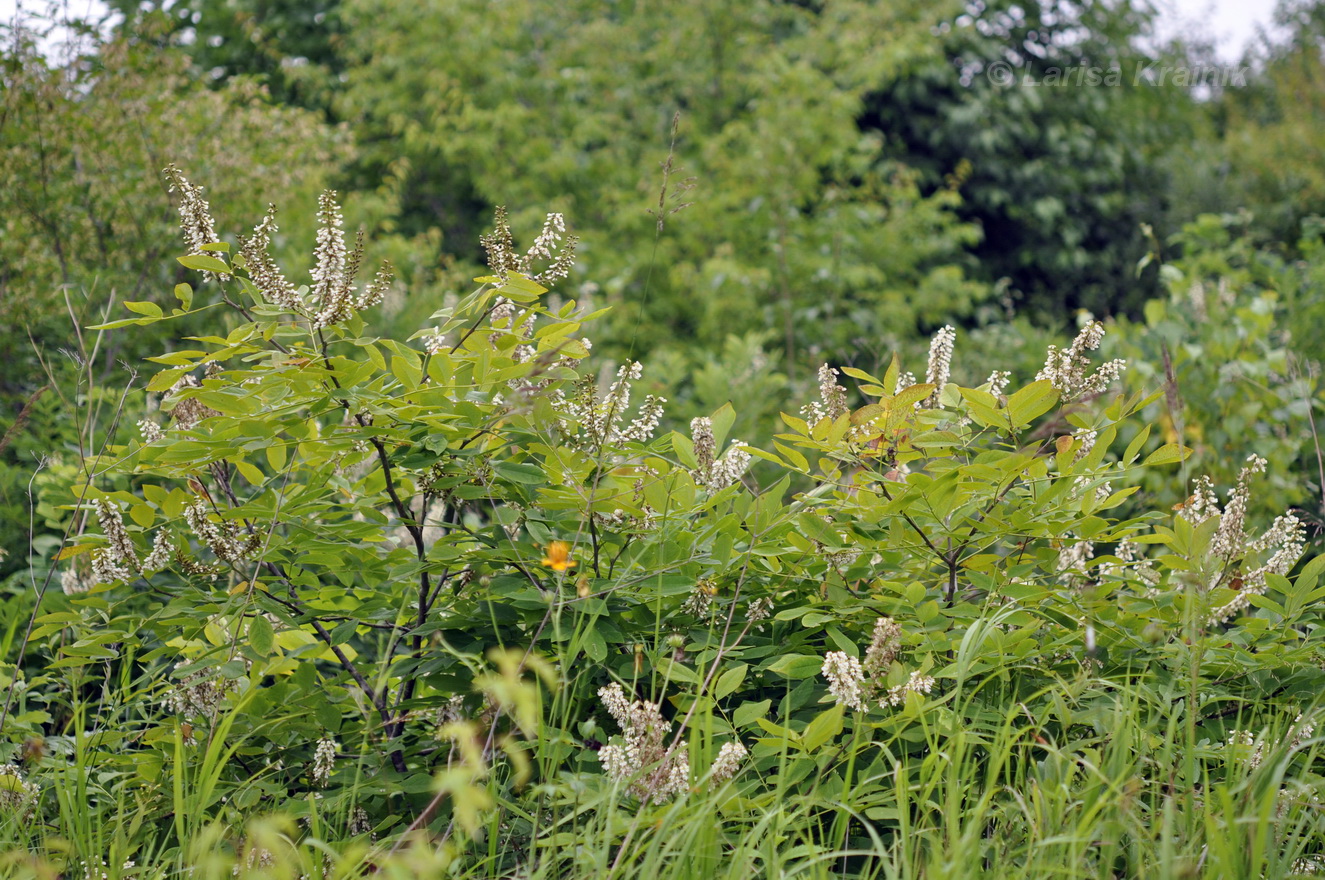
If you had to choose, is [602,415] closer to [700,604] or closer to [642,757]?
[700,604]

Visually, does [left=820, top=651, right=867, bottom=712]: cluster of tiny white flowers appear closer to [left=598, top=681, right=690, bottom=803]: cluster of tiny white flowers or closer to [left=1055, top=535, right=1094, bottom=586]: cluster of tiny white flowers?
[left=598, top=681, right=690, bottom=803]: cluster of tiny white flowers

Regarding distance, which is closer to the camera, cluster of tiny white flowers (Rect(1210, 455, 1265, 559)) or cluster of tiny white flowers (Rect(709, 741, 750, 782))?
cluster of tiny white flowers (Rect(709, 741, 750, 782))

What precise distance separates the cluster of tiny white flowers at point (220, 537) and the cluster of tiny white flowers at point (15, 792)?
591 millimetres

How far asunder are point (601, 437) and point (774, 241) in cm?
654

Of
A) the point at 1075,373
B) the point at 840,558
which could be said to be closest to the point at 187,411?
the point at 840,558

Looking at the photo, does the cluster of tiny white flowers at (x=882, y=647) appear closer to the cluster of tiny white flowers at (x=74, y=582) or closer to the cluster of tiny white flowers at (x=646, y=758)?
the cluster of tiny white flowers at (x=646, y=758)

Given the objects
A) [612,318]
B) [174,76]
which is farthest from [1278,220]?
[174,76]

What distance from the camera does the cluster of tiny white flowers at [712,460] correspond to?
2292 mm

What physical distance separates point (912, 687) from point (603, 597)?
0.62 m

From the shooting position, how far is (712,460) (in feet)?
7.67

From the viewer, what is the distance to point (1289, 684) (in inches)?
86.8

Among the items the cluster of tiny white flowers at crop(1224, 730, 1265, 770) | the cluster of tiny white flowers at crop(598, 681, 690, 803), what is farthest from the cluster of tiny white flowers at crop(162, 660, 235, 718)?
the cluster of tiny white flowers at crop(1224, 730, 1265, 770)

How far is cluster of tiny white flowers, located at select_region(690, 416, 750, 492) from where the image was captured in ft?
7.52

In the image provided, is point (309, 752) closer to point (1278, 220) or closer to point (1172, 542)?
point (1172, 542)
